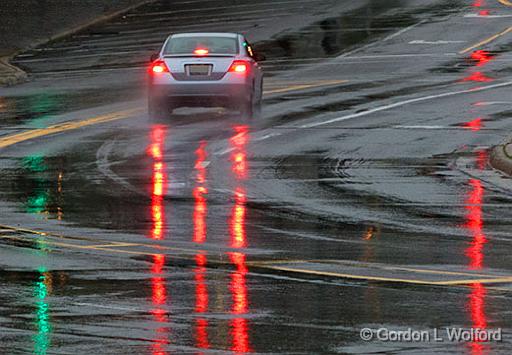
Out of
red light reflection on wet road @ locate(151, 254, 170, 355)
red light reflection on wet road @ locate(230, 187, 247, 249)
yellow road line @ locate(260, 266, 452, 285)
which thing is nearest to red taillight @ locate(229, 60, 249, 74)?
red light reflection on wet road @ locate(230, 187, 247, 249)

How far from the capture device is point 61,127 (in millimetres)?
28328

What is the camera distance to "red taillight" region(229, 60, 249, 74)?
95.4 ft

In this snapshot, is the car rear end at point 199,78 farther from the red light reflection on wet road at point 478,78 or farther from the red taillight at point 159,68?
the red light reflection on wet road at point 478,78

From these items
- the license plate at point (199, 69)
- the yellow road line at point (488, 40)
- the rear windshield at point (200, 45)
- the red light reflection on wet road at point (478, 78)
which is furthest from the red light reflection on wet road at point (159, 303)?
the yellow road line at point (488, 40)

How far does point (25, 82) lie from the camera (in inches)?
1511

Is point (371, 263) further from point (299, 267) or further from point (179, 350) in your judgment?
point (179, 350)

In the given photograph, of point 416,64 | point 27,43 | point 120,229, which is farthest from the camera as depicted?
point 27,43

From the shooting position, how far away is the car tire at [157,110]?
2892 centimetres

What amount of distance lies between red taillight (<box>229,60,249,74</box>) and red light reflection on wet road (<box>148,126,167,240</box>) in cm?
186

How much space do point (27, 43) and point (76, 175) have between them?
90.3 ft

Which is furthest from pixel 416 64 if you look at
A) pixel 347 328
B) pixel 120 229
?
pixel 347 328

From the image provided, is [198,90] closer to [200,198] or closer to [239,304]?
[200,198]

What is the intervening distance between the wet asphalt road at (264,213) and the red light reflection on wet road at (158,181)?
0.15ft

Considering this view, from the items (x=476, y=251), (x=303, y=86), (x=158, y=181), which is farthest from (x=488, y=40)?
(x=476, y=251)
